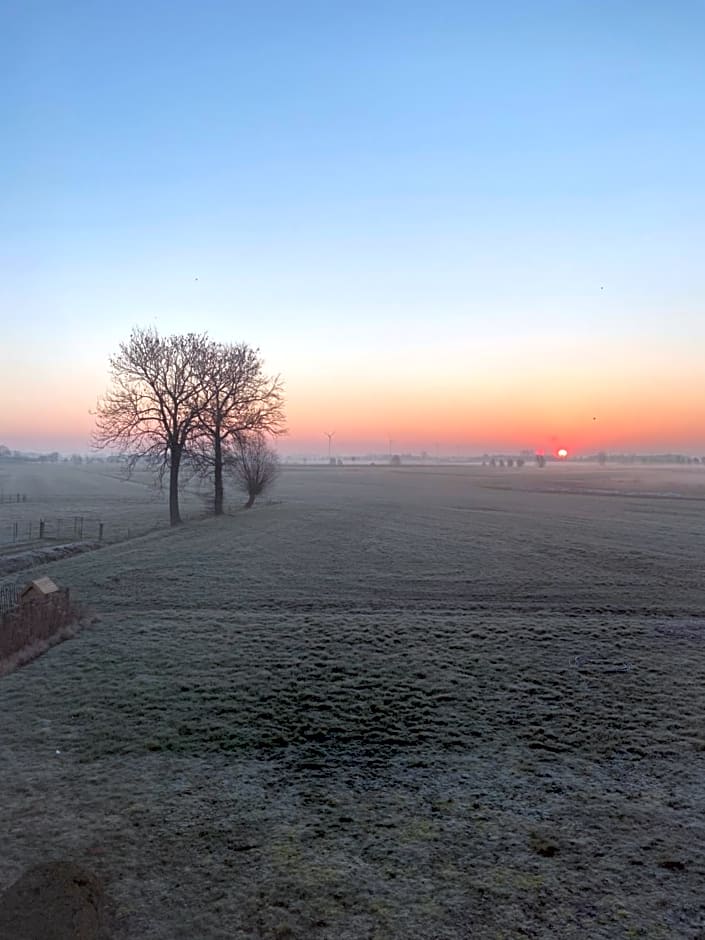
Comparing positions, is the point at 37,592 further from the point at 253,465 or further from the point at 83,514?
the point at 253,465

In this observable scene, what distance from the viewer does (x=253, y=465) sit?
6216 centimetres

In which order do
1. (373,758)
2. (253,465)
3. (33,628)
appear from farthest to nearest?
(253,465) → (33,628) → (373,758)

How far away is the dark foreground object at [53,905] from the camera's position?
716 centimetres

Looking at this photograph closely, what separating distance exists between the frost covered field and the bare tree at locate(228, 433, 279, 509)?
101ft

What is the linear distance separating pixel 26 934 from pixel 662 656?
15.6 meters

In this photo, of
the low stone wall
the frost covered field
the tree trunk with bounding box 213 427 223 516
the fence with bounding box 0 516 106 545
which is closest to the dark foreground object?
the frost covered field

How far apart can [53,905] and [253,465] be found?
55217mm

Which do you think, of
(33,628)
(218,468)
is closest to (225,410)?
(218,468)

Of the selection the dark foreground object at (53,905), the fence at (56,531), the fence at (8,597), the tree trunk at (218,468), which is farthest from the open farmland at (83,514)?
the dark foreground object at (53,905)

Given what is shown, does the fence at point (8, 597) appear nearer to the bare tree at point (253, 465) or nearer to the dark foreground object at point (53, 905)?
the dark foreground object at point (53, 905)

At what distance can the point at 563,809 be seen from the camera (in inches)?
388

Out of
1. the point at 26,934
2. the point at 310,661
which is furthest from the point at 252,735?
the point at 26,934

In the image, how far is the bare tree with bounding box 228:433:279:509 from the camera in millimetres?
56250

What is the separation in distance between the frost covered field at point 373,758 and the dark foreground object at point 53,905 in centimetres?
25
